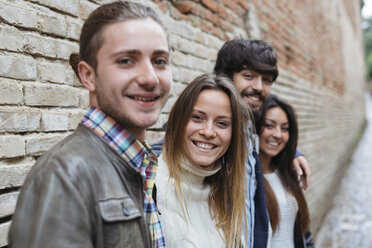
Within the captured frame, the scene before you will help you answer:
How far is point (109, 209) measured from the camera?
2.70 ft

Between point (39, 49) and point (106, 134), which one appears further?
point (39, 49)

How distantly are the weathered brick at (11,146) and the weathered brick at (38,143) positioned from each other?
0.10 ft

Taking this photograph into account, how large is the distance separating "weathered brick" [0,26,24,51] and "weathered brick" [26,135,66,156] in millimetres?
397

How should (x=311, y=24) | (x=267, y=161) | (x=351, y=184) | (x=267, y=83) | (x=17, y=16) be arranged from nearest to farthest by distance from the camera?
(x=17, y=16) < (x=267, y=83) < (x=267, y=161) < (x=311, y=24) < (x=351, y=184)

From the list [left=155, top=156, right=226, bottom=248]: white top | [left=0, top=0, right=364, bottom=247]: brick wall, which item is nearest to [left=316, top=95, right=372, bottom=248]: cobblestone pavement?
[left=0, top=0, right=364, bottom=247]: brick wall

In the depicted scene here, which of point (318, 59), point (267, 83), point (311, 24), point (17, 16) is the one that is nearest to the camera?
point (17, 16)

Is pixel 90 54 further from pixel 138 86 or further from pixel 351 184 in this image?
pixel 351 184

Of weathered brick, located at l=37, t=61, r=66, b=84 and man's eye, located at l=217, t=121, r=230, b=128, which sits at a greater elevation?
weathered brick, located at l=37, t=61, r=66, b=84

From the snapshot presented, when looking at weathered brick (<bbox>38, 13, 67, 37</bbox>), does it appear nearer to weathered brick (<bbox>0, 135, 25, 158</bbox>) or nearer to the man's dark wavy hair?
weathered brick (<bbox>0, 135, 25, 158</bbox>)

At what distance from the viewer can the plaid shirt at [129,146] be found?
95 centimetres

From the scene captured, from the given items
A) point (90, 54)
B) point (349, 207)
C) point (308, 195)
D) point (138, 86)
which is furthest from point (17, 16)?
point (349, 207)

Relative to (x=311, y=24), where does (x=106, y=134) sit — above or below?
below

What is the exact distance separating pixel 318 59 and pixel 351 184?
4404 mm

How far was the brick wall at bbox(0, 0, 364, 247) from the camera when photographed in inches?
53.1
